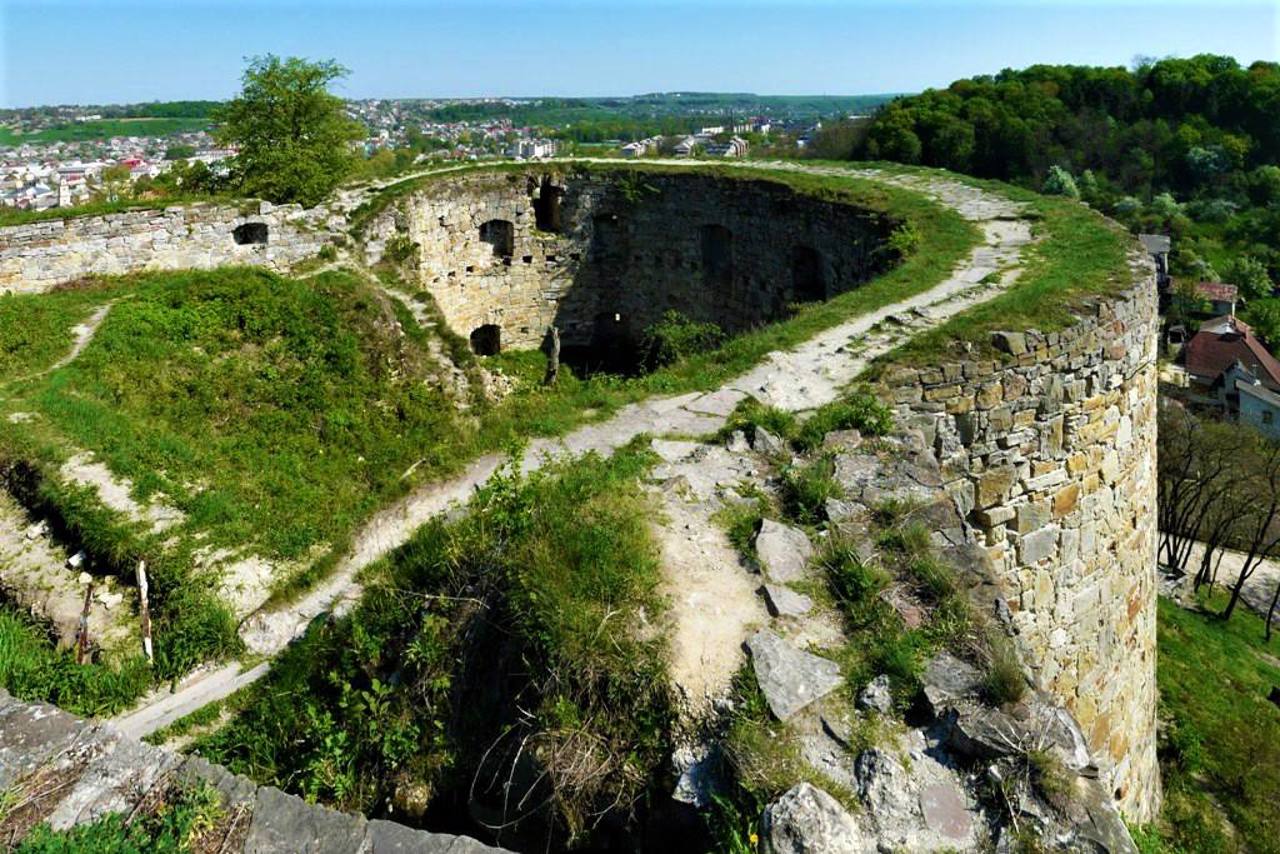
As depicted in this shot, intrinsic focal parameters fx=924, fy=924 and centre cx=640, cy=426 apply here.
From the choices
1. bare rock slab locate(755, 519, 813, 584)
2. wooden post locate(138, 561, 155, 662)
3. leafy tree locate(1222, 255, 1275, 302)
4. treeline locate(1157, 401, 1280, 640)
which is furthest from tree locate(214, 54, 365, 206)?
leafy tree locate(1222, 255, 1275, 302)

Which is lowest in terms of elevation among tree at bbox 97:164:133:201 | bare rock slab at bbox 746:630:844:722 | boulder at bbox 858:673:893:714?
boulder at bbox 858:673:893:714

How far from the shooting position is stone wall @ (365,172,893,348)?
1661 cm

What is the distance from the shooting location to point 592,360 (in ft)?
66.3

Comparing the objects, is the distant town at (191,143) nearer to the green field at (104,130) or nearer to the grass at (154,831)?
the green field at (104,130)

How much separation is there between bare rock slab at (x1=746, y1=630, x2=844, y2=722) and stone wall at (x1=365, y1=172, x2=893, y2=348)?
11861mm

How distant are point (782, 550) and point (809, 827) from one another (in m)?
2.07

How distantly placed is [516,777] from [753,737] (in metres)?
1.20

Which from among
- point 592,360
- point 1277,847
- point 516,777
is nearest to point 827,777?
point 516,777

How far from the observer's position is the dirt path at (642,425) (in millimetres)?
6445

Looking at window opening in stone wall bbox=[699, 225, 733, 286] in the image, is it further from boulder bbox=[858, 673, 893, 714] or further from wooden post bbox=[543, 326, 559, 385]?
boulder bbox=[858, 673, 893, 714]

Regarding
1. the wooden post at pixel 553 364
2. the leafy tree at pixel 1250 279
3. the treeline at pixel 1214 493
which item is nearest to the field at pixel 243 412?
the wooden post at pixel 553 364

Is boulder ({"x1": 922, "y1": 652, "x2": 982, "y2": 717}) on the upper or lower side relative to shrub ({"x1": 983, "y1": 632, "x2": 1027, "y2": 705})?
lower

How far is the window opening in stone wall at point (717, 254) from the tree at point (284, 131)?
7.29 metres

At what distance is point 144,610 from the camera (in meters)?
6.77
